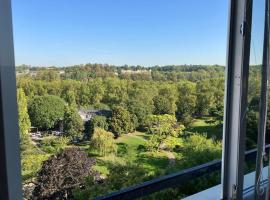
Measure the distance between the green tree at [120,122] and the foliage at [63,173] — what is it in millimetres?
236

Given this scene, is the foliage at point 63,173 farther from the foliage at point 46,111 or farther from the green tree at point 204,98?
the green tree at point 204,98

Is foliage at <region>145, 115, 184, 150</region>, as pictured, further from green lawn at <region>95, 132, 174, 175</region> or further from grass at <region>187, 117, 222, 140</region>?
grass at <region>187, 117, 222, 140</region>

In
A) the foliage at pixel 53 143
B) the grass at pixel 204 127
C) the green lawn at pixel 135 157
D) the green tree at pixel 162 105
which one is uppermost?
the green tree at pixel 162 105

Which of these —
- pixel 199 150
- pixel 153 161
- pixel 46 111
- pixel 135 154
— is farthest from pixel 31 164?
pixel 199 150

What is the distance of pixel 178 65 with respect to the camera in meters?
2.20

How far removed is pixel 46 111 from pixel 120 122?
20.4 inches

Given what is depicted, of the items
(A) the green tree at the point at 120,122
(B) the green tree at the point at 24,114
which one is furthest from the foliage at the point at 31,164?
(A) the green tree at the point at 120,122

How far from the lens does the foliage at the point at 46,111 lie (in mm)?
1485

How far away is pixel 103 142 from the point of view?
184 centimetres

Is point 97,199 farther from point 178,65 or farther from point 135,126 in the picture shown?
point 178,65

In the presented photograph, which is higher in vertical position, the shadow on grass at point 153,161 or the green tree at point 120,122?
the green tree at point 120,122

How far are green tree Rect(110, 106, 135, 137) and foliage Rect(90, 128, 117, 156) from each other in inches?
2.0

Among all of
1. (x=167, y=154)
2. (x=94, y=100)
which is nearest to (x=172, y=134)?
(x=167, y=154)

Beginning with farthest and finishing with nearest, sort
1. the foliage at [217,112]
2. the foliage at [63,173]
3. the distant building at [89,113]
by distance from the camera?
the foliage at [217,112]
the distant building at [89,113]
the foliage at [63,173]
